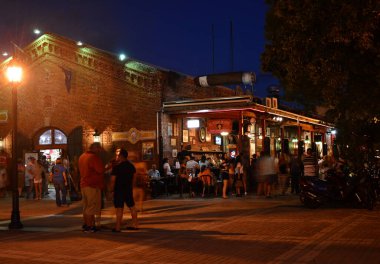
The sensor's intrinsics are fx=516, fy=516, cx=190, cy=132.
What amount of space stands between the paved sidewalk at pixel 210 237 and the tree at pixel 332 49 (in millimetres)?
2906

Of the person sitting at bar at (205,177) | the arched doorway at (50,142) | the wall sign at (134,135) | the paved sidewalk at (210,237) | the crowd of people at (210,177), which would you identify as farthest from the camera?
the arched doorway at (50,142)

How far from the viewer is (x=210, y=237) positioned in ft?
34.0

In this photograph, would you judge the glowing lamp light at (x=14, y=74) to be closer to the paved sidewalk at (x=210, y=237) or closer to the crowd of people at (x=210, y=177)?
the paved sidewalk at (x=210, y=237)

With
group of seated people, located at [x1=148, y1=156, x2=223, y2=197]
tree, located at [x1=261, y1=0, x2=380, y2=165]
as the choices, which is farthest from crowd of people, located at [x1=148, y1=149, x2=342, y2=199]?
tree, located at [x1=261, y1=0, x2=380, y2=165]

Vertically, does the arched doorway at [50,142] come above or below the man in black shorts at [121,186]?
above

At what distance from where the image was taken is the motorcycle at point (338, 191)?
47.4ft

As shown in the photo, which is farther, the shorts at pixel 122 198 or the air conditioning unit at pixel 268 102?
the air conditioning unit at pixel 268 102

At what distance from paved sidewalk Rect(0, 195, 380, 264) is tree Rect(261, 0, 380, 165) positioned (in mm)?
2906

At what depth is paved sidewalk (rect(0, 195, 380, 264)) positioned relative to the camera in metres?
8.48

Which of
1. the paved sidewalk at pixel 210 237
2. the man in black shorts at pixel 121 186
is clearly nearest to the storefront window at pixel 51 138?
the paved sidewalk at pixel 210 237

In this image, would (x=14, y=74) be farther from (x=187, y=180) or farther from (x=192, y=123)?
(x=192, y=123)

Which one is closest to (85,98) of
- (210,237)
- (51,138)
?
(51,138)

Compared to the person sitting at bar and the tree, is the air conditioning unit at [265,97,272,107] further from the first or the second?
the tree

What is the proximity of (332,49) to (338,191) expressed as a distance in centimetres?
549
